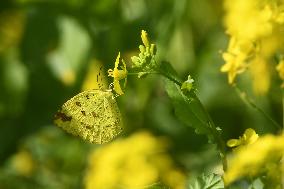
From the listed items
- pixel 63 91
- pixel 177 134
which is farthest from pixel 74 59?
pixel 177 134

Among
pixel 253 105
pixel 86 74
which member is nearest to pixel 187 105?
pixel 253 105

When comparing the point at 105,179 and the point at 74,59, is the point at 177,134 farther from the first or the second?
the point at 105,179

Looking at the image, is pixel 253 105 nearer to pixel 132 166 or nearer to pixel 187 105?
pixel 187 105

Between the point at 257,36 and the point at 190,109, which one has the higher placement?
the point at 257,36

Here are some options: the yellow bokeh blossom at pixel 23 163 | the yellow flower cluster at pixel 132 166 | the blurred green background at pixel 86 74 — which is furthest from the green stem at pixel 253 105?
the yellow bokeh blossom at pixel 23 163

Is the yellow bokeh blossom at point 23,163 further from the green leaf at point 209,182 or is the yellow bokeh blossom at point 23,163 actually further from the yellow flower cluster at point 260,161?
the yellow flower cluster at point 260,161
